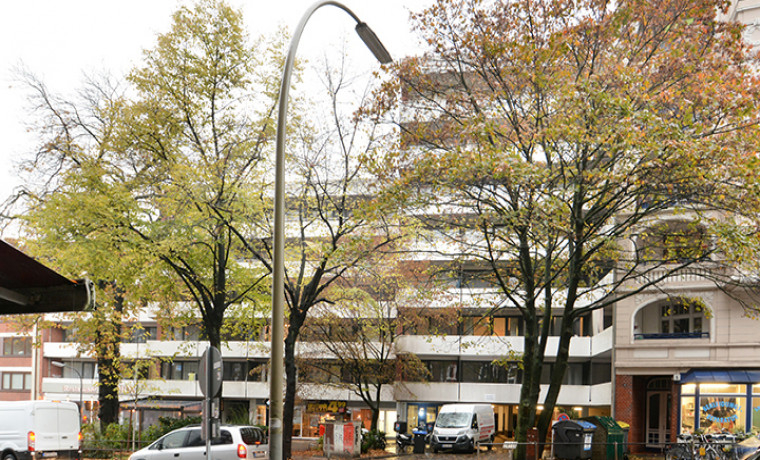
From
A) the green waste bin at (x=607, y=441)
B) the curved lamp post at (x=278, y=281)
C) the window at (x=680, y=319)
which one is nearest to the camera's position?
the curved lamp post at (x=278, y=281)

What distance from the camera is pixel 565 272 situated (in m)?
27.7

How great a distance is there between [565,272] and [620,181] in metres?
8.84

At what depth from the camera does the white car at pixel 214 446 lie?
21.7 m

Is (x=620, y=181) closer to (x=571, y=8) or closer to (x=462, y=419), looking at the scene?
(x=571, y=8)

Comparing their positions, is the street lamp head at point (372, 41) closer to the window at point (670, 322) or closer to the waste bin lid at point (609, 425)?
the waste bin lid at point (609, 425)

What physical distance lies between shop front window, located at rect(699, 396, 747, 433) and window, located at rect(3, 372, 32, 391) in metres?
57.5

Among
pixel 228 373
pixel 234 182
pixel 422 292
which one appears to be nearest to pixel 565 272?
pixel 422 292

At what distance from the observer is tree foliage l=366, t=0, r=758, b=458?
18.7 metres

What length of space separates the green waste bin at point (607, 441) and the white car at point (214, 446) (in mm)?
12880

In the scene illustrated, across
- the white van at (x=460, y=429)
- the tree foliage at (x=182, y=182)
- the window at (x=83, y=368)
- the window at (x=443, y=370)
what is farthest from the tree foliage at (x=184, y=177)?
the window at (x=83, y=368)

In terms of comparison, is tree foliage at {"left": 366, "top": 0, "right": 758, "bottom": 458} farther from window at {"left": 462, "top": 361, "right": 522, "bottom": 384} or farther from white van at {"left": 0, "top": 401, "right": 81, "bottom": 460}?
window at {"left": 462, "top": 361, "right": 522, "bottom": 384}

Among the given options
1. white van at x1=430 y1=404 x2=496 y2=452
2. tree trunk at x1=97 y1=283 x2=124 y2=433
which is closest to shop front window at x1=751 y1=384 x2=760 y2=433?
white van at x1=430 y1=404 x2=496 y2=452

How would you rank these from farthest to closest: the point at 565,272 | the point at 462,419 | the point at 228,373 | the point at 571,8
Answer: the point at 228,373 < the point at 462,419 < the point at 565,272 < the point at 571,8

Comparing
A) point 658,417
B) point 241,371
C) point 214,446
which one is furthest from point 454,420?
point 241,371
